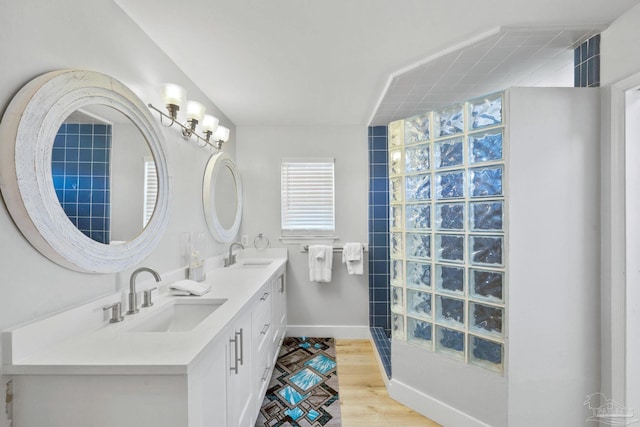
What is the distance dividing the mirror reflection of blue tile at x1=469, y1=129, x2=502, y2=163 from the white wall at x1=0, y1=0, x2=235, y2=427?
177cm

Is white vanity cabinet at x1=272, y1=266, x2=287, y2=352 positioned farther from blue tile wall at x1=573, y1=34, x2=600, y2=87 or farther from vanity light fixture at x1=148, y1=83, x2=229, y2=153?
blue tile wall at x1=573, y1=34, x2=600, y2=87

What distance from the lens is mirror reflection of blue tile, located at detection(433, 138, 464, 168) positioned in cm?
163

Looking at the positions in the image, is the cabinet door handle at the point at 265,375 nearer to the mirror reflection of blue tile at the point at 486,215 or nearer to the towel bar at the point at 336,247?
the towel bar at the point at 336,247

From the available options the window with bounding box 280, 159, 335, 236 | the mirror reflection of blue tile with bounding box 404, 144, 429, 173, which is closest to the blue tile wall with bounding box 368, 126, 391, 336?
the window with bounding box 280, 159, 335, 236

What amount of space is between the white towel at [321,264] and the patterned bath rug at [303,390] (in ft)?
2.23

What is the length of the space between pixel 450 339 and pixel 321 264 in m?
1.44

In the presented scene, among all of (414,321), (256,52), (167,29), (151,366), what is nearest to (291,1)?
(256,52)

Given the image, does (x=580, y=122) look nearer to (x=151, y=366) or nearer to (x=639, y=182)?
(x=639, y=182)

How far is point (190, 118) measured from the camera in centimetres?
179

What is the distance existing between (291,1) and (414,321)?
1967 mm

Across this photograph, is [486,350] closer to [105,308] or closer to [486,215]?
[486,215]

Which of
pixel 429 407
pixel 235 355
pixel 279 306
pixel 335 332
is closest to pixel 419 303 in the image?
pixel 429 407

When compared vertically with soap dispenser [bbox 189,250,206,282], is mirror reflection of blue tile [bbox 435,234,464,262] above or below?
above

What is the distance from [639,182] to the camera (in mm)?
1363
